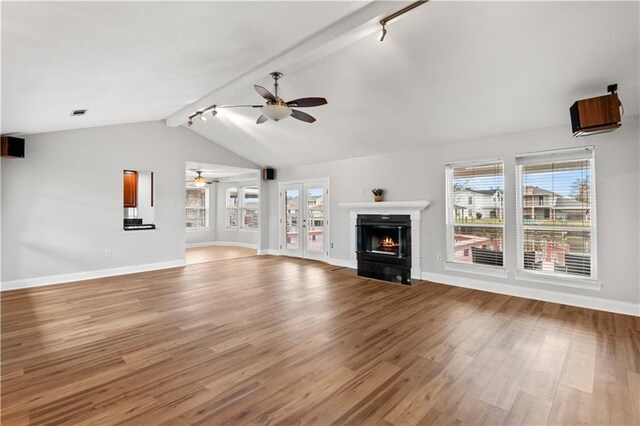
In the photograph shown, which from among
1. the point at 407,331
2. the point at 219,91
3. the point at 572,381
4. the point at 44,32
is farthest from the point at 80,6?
the point at 572,381

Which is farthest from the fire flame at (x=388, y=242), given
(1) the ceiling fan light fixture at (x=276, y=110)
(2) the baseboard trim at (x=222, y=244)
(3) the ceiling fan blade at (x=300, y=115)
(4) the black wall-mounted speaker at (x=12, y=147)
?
(4) the black wall-mounted speaker at (x=12, y=147)

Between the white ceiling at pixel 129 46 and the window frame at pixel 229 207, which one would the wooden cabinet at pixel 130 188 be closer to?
the white ceiling at pixel 129 46

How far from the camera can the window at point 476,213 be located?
496 cm

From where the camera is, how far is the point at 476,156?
5125 millimetres

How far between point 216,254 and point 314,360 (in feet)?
23.1

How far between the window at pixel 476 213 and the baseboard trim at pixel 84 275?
6.05 m

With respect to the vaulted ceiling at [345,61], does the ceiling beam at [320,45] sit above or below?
above

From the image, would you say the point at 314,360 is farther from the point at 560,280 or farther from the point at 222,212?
the point at 222,212

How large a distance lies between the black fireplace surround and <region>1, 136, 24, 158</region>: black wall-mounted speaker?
617cm

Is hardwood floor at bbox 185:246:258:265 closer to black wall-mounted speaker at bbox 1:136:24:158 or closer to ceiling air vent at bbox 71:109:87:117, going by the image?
black wall-mounted speaker at bbox 1:136:24:158

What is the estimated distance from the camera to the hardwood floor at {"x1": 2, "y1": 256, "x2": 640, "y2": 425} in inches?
78.6

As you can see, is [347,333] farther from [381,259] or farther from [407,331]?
[381,259]

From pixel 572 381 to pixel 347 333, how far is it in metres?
1.91

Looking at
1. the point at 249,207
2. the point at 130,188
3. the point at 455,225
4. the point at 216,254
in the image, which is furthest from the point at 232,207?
the point at 455,225
